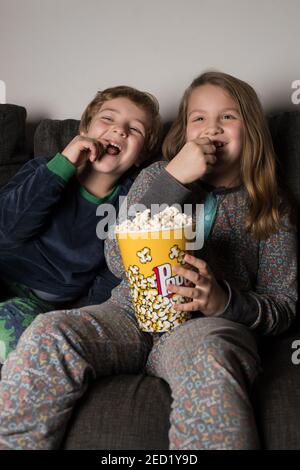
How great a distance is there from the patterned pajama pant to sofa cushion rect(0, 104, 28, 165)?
890mm

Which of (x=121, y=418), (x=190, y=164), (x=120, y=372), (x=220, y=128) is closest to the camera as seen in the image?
(x=121, y=418)

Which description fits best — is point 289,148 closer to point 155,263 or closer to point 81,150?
point 81,150

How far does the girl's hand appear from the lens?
111 cm

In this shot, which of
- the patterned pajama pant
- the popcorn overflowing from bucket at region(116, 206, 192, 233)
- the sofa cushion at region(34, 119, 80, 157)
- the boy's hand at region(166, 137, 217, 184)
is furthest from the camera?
the sofa cushion at region(34, 119, 80, 157)

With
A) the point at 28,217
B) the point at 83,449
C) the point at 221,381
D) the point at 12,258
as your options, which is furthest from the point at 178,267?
the point at 12,258

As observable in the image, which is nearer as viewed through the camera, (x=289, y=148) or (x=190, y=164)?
(x=190, y=164)

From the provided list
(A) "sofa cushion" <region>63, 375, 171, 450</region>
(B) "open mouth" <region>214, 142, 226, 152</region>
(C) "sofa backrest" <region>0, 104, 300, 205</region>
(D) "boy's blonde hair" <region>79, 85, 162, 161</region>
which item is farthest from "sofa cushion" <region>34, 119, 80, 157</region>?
(A) "sofa cushion" <region>63, 375, 171, 450</region>

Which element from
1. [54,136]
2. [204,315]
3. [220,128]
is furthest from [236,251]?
[54,136]

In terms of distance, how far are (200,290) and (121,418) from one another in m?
0.30

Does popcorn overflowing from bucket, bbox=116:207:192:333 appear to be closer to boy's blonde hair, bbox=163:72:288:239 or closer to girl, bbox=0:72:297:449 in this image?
girl, bbox=0:72:297:449

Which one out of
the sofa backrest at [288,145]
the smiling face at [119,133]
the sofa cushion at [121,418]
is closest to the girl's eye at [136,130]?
the smiling face at [119,133]

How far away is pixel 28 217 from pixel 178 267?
1.86ft

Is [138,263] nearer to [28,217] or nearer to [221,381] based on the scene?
[221,381]

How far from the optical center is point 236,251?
145 cm
